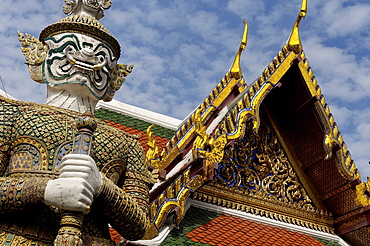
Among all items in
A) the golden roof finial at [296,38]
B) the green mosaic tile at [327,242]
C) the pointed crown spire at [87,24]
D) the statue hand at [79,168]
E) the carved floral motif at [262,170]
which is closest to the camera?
the statue hand at [79,168]

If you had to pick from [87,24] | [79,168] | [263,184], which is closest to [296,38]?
[263,184]

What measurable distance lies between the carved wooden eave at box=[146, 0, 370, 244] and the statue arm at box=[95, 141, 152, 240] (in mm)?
1779

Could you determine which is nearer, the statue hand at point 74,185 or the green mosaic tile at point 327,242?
the statue hand at point 74,185

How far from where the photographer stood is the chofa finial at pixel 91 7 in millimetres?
3916

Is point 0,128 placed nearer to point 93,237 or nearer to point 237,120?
point 93,237

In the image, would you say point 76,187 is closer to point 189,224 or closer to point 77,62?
point 77,62

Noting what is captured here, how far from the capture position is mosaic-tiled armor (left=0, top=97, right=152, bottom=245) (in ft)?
9.76

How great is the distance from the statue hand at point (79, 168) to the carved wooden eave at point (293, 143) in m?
2.38

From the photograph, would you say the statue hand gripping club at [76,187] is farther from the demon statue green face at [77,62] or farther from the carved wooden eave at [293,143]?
the carved wooden eave at [293,143]

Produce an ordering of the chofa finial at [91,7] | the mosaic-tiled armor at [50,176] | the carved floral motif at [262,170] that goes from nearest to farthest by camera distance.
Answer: the mosaic-tiled armor at [50,176] < the chofa finial at [91,7] < the carved floral motif at [262,170]

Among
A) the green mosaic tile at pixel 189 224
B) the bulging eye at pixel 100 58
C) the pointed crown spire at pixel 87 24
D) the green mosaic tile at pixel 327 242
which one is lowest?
the green mosaic tile at pixel 189 224

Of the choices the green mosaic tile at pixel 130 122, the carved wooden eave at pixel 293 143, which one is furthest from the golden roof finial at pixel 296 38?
the green mosaic tile at pixel 130 122

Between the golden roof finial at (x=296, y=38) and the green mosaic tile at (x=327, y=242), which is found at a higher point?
the golden roof finial at (x=296, y=38)

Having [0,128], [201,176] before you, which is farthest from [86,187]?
[201,176]
